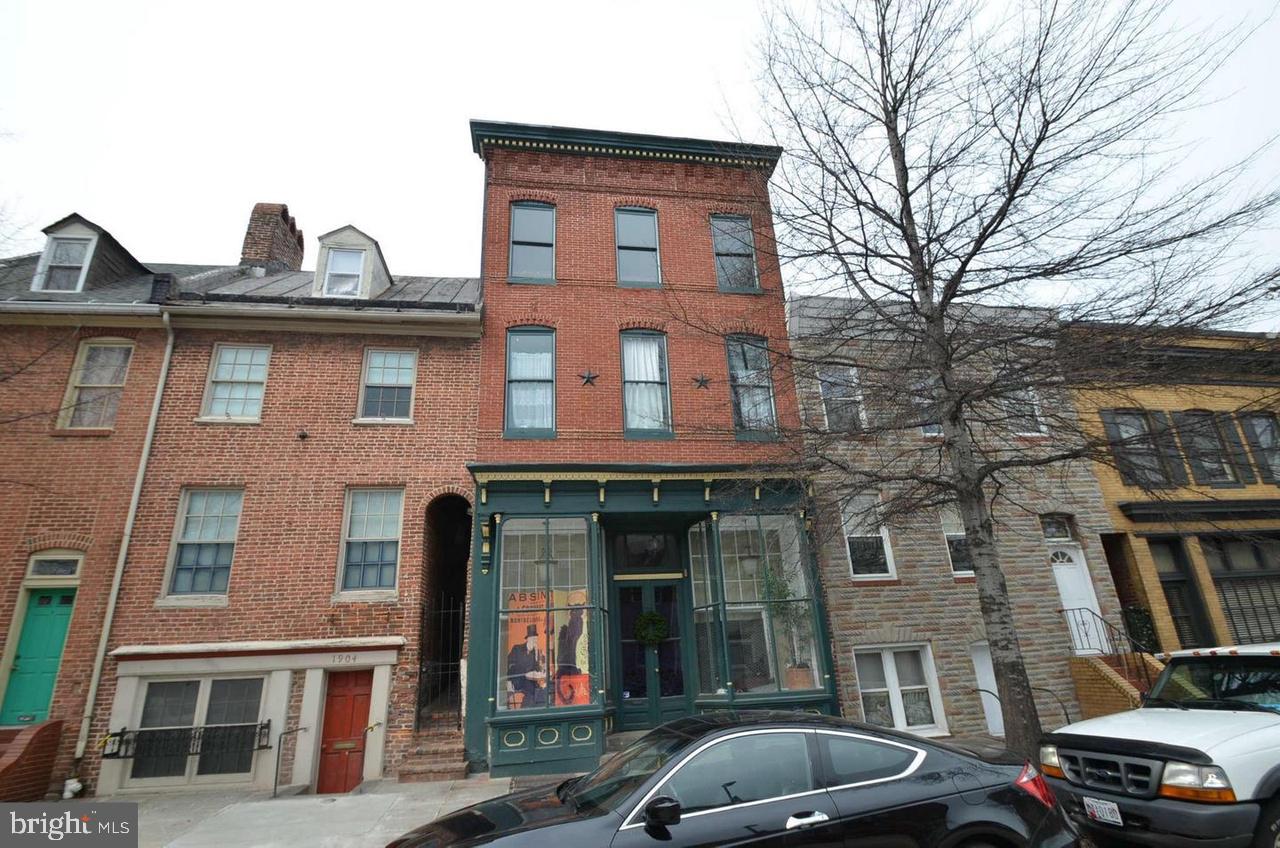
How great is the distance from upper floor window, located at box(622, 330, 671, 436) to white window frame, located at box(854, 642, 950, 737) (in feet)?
18.6

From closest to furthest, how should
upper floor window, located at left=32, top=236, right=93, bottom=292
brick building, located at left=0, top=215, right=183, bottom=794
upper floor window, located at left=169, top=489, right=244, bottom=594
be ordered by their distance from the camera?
brick building, located at left=0, top=215, right=183, bottom=794 < upper floor window, located at left=169, top=489, right=244, bottom=594 < upper floor window, located at left=32, top=236, right=93, bottom=292

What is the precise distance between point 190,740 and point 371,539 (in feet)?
12.4

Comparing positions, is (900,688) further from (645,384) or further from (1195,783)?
(645,384)

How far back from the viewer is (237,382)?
10.9m

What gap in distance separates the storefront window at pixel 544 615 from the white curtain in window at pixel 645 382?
236 cm

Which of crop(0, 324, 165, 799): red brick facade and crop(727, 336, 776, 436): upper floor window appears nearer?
crop(0, 324, 165, 799): red brick facade

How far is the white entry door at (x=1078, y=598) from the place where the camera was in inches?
464

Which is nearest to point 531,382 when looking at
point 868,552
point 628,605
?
point 628,605

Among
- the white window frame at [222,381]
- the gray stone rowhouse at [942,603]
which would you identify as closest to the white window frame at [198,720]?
the white window frame at [222,381]

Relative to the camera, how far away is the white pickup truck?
4.57 metres

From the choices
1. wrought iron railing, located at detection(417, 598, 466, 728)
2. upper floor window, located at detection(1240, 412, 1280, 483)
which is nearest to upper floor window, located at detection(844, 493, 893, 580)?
wrought iron railing, located at detection(417, 598, 466, 728)

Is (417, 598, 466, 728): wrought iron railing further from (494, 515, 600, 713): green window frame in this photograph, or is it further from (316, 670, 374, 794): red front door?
(494, 515, 600, 713): green window frame

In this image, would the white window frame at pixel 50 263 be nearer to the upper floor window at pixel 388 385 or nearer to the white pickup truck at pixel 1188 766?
the upper floor window at pixel 388 385

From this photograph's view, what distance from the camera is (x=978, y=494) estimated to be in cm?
771
